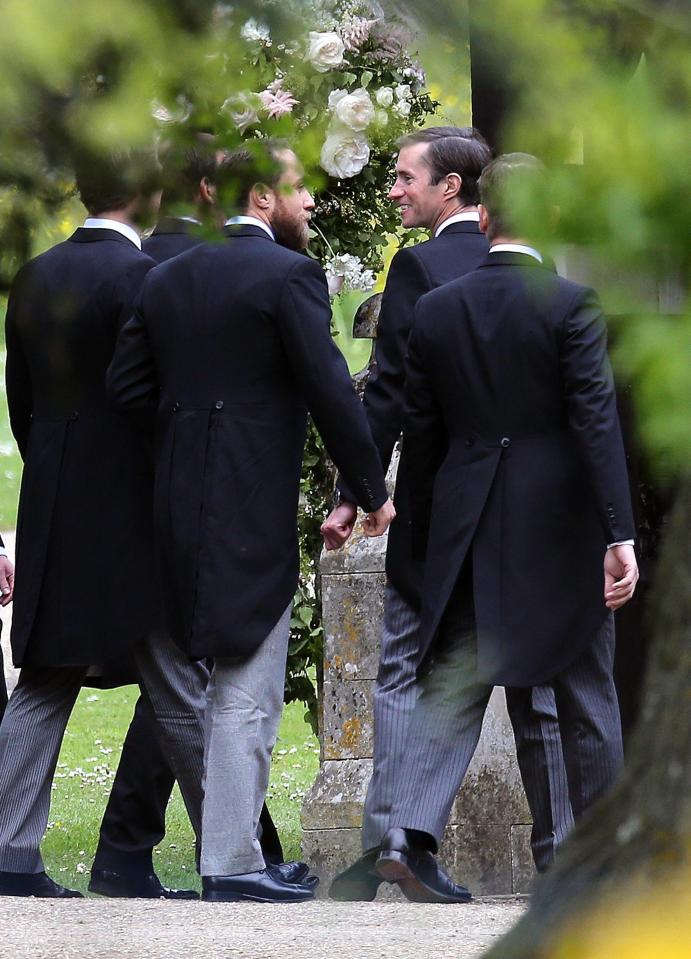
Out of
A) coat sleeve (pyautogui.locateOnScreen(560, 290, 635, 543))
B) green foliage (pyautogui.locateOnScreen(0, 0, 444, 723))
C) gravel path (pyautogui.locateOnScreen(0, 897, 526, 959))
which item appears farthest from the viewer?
coat sleeve (pyautogui.locateOnScreen(560, 290, 635, 543))

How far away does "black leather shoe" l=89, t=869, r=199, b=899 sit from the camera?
4.70 meters

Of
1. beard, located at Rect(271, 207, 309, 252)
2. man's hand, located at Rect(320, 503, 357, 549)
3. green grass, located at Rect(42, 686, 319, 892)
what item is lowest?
green grass, located at Rect(42, 686, 319, 892)

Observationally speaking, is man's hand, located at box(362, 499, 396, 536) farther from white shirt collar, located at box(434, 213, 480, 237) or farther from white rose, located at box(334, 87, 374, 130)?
white rose, located at box(334, 87, 374, 130)

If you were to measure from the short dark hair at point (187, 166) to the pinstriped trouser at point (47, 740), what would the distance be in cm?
249

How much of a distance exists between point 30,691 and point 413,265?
1443mm

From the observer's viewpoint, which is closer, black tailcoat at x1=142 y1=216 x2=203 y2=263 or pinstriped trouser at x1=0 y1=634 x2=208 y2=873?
pinstriped trouser at x1=0 y1=634 x2=208 y2=873

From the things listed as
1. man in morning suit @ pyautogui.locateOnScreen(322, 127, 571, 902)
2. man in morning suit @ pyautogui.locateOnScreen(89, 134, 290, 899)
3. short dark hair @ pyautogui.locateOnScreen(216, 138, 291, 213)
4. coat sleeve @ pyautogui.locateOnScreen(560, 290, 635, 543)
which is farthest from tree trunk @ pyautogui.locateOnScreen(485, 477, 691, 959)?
man in morning suit @ pyautogui.locateOnScreen(89, 134, 290, 899)

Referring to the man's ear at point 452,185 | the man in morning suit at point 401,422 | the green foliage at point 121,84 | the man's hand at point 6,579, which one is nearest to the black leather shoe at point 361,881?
the man in morning suit at point 401,422

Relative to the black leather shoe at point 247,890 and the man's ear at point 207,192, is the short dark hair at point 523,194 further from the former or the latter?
the black leather shoe at point 247,890

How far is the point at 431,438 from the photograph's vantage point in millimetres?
4156

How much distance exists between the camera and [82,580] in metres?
4.32

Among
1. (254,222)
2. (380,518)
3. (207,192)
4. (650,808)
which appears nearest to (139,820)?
(380,518)

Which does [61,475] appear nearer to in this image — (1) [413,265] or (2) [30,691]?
(2) [30,691]

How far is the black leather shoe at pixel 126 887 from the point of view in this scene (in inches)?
185
